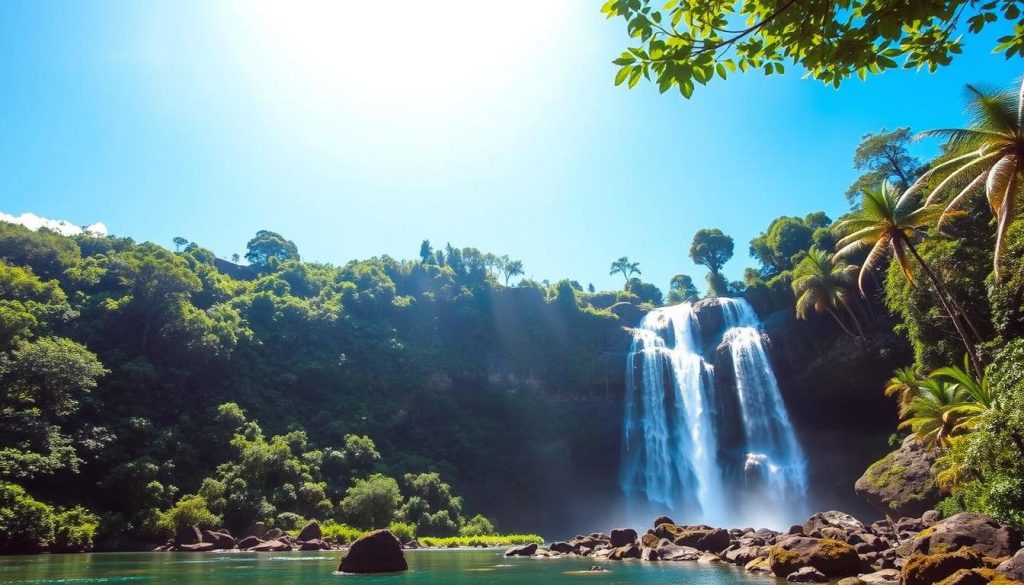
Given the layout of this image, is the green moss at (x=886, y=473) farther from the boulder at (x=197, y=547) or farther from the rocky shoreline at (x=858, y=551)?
the boulder at (x=197, y=547)

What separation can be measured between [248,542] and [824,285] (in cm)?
3973

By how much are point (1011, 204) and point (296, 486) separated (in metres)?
38.5

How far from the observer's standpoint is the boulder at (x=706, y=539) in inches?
861

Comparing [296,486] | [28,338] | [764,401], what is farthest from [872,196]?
[28,338]

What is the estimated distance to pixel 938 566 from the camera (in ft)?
35.7

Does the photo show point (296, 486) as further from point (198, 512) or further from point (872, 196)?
point (872, 196)

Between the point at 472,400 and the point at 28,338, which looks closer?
the point at 28,338

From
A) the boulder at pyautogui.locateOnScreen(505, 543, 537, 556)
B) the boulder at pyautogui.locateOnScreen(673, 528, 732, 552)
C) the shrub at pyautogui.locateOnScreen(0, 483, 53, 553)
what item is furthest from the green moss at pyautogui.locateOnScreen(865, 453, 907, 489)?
the shrub at pyautogui.locateOnScreen(0, 483, 53, 553)

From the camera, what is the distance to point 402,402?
51.4m

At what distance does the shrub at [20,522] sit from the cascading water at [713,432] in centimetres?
3627

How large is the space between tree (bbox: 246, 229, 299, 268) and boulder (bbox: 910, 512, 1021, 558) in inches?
3563

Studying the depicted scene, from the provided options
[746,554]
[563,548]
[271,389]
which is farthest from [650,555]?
[271,389]

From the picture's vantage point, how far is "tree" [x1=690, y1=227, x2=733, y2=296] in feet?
220

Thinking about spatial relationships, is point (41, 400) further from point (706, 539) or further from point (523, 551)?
point (706, 539)
